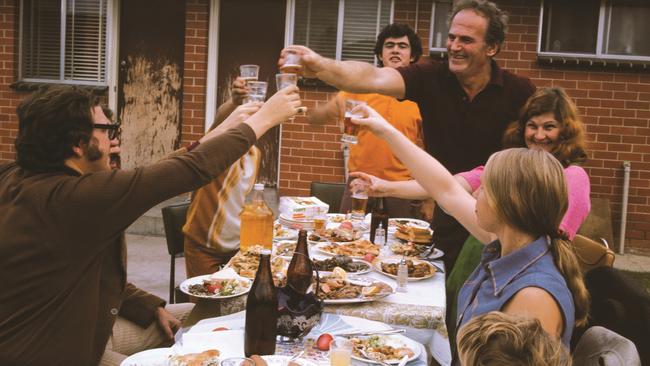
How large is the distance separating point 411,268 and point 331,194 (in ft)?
8.16

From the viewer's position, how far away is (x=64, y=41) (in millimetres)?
8445

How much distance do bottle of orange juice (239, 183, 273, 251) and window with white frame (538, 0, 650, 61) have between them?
4932 millimetres

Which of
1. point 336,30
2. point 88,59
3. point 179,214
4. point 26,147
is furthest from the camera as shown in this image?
point 88,59

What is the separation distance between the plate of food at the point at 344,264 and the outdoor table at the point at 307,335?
584 millimetres

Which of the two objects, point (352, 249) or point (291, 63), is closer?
point (291, 63)

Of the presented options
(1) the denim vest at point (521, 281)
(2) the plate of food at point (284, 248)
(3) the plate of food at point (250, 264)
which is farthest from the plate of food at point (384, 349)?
(2) the plate of food at point (284, 248)

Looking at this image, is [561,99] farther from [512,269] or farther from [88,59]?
[88,59]

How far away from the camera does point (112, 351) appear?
2.74m

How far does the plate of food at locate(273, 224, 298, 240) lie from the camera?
12.3 feet

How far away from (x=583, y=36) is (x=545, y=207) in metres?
5.77

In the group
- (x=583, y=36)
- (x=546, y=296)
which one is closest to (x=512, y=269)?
(x=546, y=296)

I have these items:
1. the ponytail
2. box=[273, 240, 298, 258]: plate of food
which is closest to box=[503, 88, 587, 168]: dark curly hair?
the ponytail

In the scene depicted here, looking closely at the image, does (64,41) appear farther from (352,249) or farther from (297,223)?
(352,249)

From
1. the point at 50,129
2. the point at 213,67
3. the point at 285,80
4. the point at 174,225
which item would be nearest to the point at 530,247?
the point at 285,80
